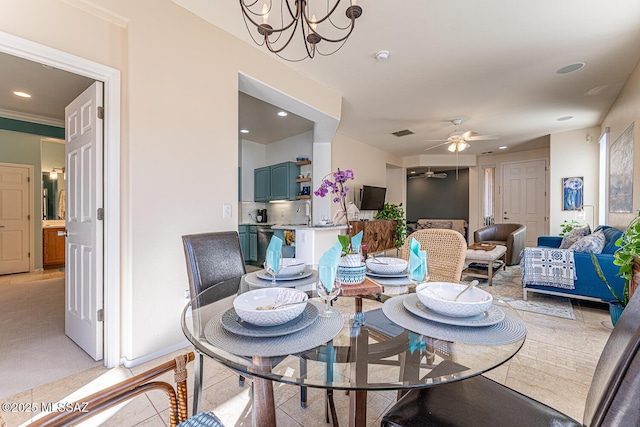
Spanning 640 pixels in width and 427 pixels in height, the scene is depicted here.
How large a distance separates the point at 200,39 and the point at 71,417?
2.60 m

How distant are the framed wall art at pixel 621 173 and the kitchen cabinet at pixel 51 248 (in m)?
8.91

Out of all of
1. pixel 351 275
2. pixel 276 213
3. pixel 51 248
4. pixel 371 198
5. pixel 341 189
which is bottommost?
pixel 51 248

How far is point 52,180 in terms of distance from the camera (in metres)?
5.74

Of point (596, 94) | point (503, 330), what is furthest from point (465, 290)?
point (596, 94)

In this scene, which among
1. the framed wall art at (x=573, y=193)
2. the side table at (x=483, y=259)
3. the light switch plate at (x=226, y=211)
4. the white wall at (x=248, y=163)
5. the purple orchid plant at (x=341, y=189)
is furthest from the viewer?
the white wall at (x=248, y=163)

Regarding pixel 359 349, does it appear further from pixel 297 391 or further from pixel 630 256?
pixel 630 256

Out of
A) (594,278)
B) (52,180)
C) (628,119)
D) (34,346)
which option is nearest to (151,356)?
(34,346)

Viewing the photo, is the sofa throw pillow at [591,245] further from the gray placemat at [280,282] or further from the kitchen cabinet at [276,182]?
the kitchen cabinet at [276,182]

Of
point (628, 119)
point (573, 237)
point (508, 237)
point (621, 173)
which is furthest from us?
point (508, 237)

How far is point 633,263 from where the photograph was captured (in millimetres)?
2271

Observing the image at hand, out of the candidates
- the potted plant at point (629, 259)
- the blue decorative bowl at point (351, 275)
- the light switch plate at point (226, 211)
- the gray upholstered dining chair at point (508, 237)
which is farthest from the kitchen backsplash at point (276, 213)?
the blue decorative bowl at point (351, 275)

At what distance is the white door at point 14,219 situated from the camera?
185 inches

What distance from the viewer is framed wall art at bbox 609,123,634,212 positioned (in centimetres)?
308

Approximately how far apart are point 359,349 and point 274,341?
1.00 feet
